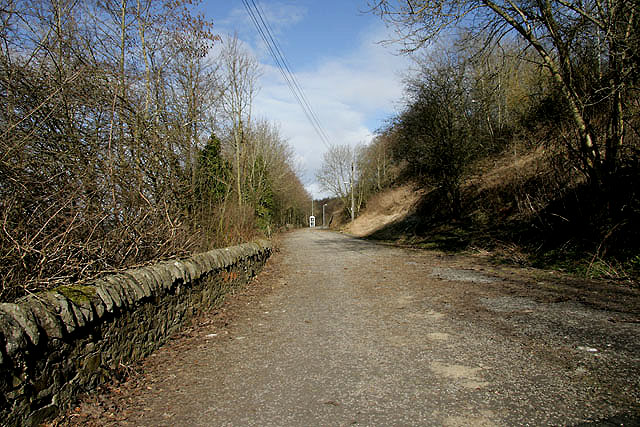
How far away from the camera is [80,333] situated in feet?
10.6

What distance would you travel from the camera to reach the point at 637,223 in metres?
8.12

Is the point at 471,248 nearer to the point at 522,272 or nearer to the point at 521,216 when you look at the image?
the point at 521,216

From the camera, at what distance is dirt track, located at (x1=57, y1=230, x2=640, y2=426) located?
2969mm

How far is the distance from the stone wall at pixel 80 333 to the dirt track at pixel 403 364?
25 centimetres

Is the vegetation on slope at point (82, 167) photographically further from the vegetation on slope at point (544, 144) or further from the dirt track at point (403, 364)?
the vegetation on slope at point (544, 144)

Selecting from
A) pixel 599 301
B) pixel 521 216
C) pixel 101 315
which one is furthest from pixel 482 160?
pixel 101 315

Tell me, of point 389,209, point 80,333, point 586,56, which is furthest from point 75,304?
point 389,209

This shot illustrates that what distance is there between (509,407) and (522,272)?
668 cm

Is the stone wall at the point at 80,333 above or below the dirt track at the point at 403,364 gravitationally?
above

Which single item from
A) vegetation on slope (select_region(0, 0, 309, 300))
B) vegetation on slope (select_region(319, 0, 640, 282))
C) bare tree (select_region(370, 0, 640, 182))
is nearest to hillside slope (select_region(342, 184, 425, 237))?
vegetation on slope (select_region(319, 0, 640, 282))

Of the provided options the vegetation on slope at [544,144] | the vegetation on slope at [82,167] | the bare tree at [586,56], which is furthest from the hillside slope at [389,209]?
the vegetation on slope at [82,167]

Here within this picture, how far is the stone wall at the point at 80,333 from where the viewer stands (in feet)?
8.61

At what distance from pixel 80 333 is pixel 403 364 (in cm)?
303

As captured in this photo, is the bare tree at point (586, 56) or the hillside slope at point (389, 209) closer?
the bare tree at point (586, 56)
